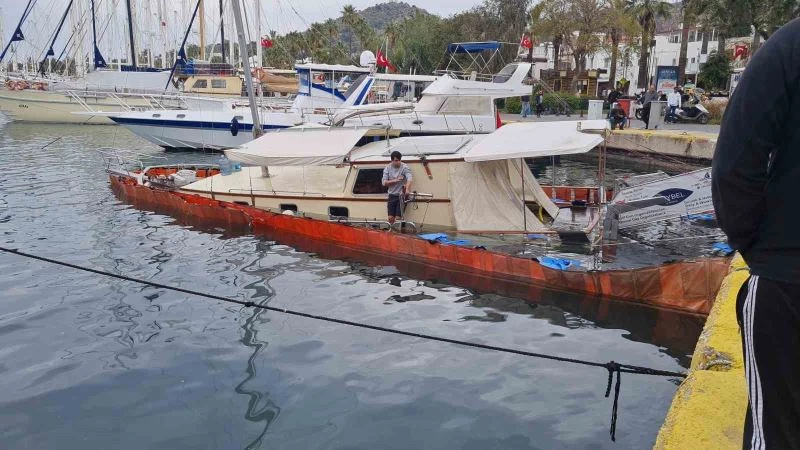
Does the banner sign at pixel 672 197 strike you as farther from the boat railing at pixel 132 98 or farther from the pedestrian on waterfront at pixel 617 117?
the boat railing at pixel 132 98

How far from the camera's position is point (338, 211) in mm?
14844

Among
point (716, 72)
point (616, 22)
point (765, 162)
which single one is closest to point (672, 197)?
point (765, 162)

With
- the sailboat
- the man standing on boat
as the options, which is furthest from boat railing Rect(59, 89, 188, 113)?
the man standing on boat

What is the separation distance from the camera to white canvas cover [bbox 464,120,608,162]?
1199 cm

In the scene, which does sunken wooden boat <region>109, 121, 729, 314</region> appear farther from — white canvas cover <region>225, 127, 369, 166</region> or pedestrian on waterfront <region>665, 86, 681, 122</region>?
pedestrian on waterfront <region>665, 86, 681, 122</region>

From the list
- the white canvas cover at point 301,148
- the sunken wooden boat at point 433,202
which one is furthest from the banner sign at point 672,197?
the white canvas cover at point 301,148

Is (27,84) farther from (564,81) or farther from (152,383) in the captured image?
(152,383)

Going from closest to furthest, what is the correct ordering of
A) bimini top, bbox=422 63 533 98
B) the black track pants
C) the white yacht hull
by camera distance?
the black track pants, bimini top, bbox=422 63 533 98, the white yacht hull

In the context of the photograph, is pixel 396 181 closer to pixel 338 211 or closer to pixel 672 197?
pixel 338 211

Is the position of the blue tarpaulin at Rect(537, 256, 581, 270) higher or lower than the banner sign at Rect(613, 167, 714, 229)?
lower

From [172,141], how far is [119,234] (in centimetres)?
1804

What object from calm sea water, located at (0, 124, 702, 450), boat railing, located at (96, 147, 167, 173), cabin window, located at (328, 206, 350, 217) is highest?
cabin window, located at (328, 206, 350, 217)

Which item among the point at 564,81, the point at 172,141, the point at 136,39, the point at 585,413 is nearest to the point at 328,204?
the point at 585,413

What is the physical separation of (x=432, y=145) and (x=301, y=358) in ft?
26.6
